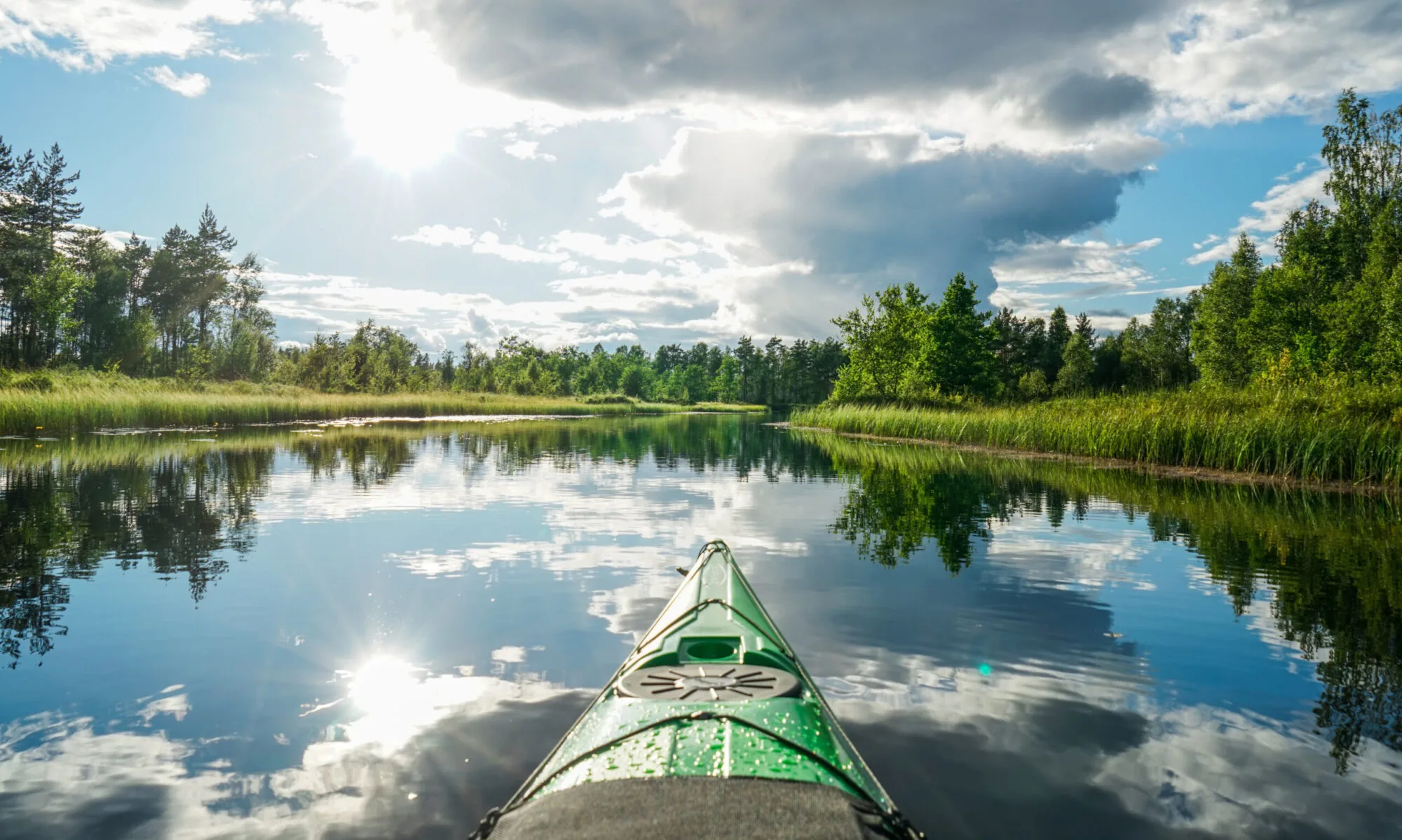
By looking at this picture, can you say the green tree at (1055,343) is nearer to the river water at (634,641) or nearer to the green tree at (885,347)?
the green tree at (885,347)

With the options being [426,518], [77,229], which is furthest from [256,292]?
[426,518]

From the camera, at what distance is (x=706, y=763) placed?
8.64 ft

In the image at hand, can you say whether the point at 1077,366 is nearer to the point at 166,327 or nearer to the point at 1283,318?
the point at 1283,318

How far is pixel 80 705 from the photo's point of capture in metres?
4.74

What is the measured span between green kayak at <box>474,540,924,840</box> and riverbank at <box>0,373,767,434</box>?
2826 centimetres

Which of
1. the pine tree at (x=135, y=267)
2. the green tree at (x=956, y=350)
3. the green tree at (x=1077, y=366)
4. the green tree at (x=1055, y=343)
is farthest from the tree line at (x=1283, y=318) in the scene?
the pine tree at (x=135, y=267)

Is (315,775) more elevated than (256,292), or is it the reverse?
(256,292)

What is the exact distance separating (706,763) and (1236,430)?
58.4 feet

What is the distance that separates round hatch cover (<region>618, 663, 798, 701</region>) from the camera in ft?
10.7

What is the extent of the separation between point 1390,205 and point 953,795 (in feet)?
156

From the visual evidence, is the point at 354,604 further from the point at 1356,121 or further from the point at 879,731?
the point at 1356,121

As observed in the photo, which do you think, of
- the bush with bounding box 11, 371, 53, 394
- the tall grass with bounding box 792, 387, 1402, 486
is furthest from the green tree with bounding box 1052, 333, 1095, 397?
the bush with bounding box 11, 371, 53, 394

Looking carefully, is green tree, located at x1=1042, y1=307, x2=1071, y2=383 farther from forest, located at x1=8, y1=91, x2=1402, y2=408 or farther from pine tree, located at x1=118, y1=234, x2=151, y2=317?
pine tree, located at x1=118, y1=234, x2=151, y2=317

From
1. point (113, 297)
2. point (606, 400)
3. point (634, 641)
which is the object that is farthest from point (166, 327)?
point (634, 641)
